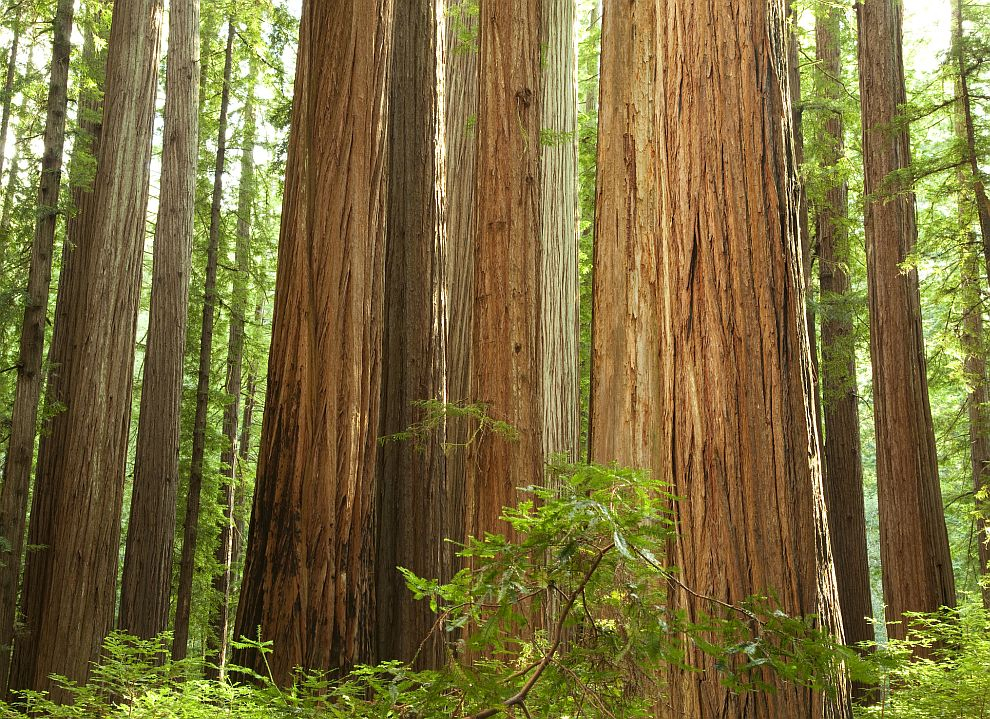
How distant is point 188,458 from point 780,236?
1480 cm

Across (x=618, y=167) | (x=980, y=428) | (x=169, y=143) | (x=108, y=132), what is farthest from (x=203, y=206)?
(x=980, y=428)

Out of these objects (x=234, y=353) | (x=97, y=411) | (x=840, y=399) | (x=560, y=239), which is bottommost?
(x=97, y=411)

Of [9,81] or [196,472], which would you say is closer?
[9,81]

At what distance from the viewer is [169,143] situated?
12695 mm

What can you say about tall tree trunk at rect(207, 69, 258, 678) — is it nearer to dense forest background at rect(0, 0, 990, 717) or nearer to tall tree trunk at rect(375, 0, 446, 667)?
dense forest background at rect(0, 0, 990, 717)

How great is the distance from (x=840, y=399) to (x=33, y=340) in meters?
10.7

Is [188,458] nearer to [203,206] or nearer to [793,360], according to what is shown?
[203,206]

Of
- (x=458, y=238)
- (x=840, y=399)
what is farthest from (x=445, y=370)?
(x=840, y=399)

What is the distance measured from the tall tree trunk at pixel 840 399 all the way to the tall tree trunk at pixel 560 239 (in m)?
5.22

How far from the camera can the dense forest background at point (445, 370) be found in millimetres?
2557

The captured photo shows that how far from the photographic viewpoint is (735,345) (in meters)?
3.20

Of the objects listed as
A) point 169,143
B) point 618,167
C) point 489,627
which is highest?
point 169,143

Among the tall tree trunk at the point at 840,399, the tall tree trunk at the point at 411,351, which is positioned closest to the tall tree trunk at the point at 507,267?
the tall tree trunk at the point at 411,351

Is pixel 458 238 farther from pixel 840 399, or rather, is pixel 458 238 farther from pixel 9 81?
pixel 9 81
